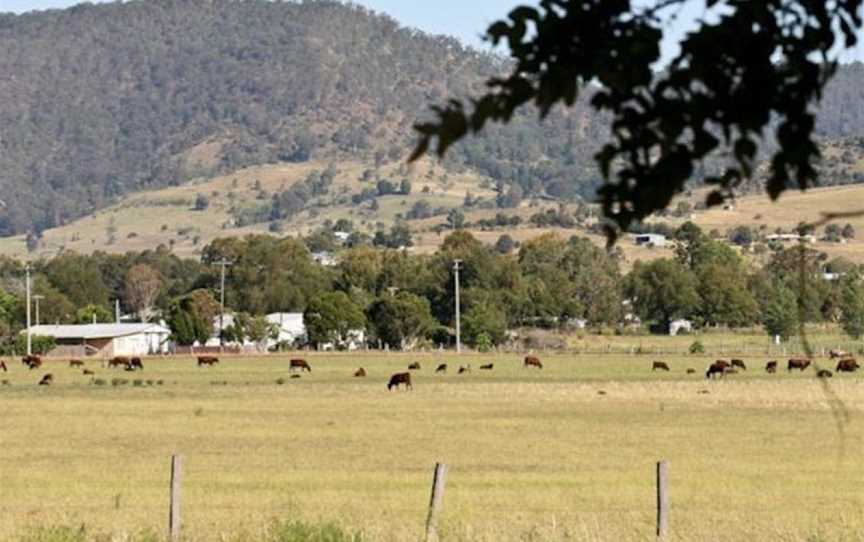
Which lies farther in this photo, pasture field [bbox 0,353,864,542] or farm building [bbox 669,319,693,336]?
farm building [bbox 669,319,693,336]

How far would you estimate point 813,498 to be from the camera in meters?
29.0

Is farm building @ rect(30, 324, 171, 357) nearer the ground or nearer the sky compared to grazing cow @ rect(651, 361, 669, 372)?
nearer the sky

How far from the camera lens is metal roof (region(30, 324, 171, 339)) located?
529ft

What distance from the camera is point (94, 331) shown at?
164000mm

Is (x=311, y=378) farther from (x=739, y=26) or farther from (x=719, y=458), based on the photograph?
(x=739, y=26)

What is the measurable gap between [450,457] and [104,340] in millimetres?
124841

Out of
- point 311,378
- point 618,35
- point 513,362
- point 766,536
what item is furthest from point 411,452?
point 513,362

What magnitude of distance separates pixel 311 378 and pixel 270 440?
45.7 metres

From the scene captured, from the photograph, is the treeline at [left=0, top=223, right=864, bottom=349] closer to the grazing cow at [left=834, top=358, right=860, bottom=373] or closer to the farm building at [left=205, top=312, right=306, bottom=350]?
the farm building at [left=205, top=312, right=306, bottom=350]

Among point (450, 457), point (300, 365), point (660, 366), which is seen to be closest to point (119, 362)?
point (300, 365)

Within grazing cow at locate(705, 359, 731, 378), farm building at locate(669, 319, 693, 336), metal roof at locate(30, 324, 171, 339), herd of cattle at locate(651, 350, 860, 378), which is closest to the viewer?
grazing cow at locate(705, 359, 731, 378)

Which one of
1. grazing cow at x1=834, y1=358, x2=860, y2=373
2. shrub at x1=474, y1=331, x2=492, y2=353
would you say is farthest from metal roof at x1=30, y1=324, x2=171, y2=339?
grazing cow at x1=834, y1=358, x2=860, y2=373

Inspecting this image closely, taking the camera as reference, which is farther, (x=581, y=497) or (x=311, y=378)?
(x=311, y=378)

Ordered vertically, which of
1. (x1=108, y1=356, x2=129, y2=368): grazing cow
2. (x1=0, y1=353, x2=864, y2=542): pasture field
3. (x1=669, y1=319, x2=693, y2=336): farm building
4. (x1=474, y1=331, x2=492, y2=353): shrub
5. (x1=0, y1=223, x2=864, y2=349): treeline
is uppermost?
(x1=0, y1=223, x2=864, y2=349): treeline
